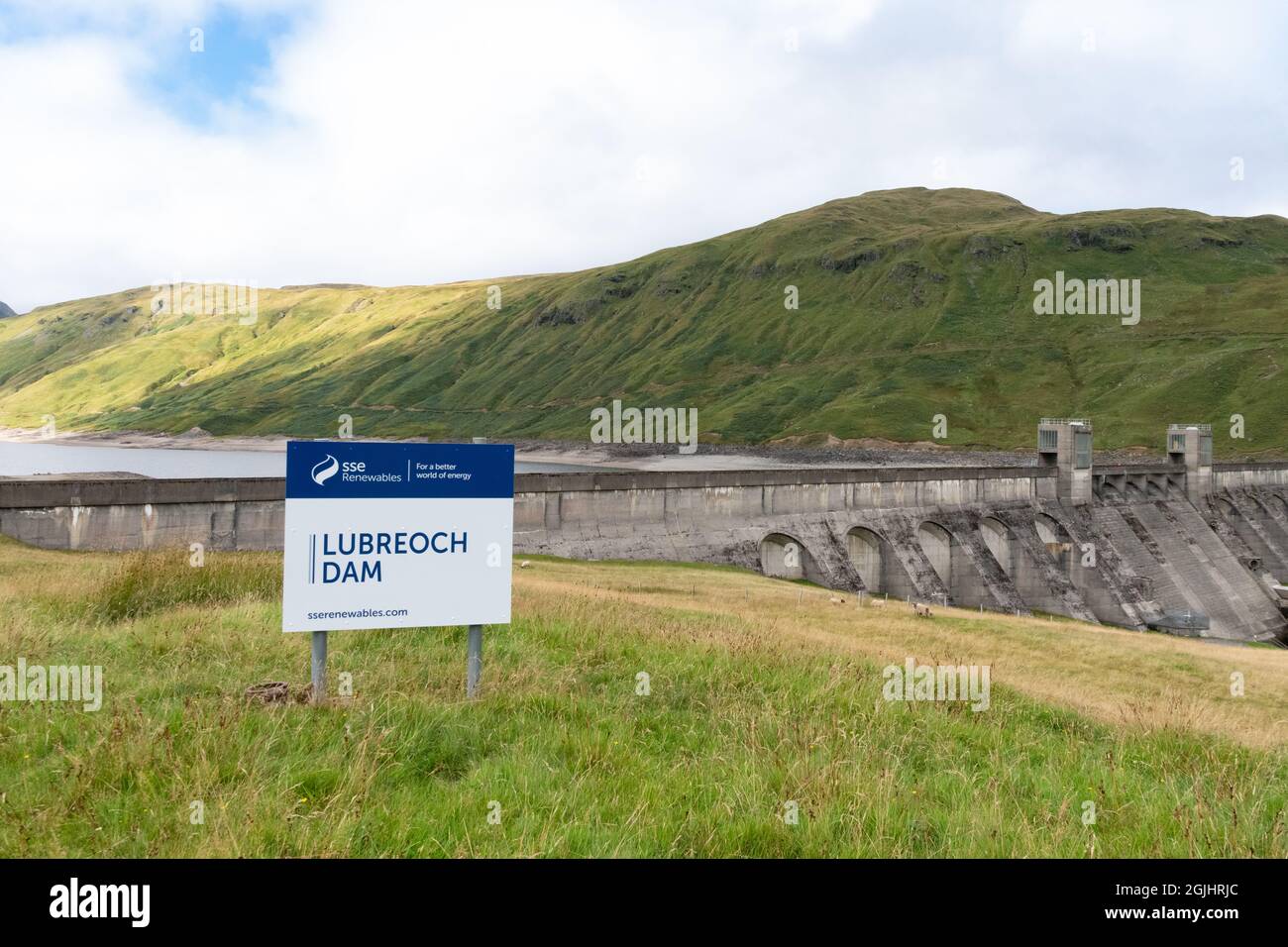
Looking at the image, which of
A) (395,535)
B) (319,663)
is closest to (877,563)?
(395,535)

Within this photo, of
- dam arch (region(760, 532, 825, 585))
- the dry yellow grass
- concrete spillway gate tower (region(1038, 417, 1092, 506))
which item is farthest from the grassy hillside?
the dry yellow grass

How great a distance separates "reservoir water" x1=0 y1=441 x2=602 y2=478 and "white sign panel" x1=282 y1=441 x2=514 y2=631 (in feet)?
325

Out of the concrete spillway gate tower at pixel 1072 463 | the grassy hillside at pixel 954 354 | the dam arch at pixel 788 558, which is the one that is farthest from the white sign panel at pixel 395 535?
the grassy hillside at pixel 954 354

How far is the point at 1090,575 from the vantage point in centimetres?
5125

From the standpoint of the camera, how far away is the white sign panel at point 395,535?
24.1 ft

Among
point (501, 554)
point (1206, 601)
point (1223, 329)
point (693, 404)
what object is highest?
point (1223, 329)

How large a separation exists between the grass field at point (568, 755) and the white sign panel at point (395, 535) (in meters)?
0.85

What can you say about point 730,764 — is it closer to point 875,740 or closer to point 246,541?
point 875,740

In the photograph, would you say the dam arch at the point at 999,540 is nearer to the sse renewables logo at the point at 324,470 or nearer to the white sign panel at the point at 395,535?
the white sign panel at the point at 395,535

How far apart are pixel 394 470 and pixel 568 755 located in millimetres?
3213

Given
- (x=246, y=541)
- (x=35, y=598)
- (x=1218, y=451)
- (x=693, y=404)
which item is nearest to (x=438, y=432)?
(x=693, y=404)
